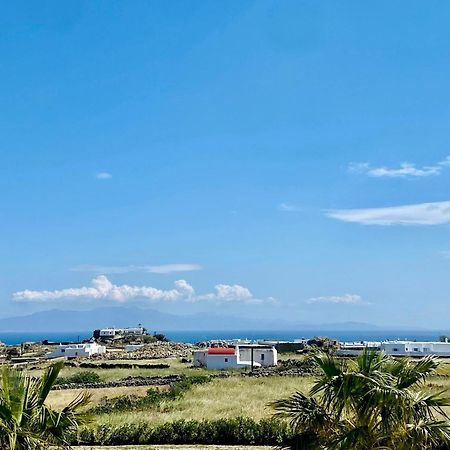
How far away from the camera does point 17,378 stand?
11.4m

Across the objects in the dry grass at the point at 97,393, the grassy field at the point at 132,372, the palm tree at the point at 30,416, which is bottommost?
the dry grass at the point at 97,393

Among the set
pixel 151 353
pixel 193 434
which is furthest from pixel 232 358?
pixel 193 434

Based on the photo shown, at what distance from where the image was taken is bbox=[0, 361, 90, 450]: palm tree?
A: 1076 centimetres

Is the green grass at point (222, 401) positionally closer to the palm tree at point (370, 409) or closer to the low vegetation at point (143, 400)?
the low vegetation at point (143, 400)

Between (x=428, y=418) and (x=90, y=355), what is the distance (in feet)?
230

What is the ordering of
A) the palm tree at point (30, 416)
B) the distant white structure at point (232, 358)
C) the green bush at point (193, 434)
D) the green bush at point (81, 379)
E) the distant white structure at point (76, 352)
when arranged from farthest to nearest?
the distant white structure at point (76, 352) → the distant white structure at point (232, 358) → the green bush at point (81, 379) → the green bush at point (193, 434) → the palm tree at point (30, 416)

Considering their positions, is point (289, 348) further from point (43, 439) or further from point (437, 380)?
point (43, 439)

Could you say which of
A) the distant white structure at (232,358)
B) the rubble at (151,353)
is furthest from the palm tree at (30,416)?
the rubble at (151,353)

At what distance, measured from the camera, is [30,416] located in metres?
11.2

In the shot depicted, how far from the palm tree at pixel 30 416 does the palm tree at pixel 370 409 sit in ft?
13.6

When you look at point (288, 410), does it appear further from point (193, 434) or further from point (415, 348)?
point (415, 348)

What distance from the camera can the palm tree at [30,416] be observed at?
35.3 ft

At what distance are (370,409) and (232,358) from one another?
4645 centimetres

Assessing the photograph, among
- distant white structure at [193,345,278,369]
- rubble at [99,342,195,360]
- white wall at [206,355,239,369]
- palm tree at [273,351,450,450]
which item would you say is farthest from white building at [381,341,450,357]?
palm tree at [273,351,450,450]
